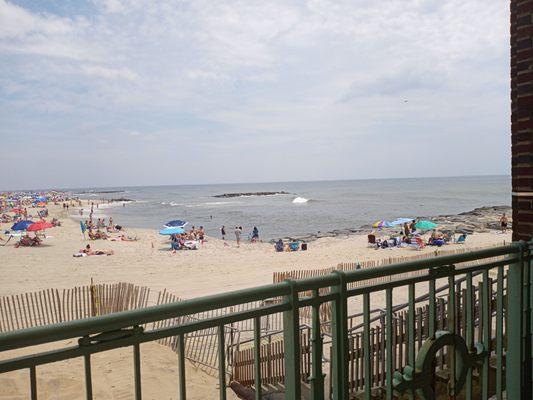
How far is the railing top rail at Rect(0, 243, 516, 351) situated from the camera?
1.45m

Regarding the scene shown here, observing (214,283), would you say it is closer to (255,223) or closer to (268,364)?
(268,364)

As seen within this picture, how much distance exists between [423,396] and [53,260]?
27807mm

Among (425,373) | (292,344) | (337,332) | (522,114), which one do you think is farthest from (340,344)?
(522,114)

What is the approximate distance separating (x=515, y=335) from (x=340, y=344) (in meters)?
1.67

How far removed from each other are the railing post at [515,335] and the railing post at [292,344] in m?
1.80

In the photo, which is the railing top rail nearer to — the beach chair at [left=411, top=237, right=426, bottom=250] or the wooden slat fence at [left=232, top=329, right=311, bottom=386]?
the wooden slat fence at [left=232, top=329, right=311, bottom=386]

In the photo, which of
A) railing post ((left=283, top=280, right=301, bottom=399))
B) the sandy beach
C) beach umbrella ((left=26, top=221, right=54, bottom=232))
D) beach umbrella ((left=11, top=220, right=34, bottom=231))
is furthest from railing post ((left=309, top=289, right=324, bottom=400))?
beach umbrella ((left=11, top=220, right=34, bottom=231))

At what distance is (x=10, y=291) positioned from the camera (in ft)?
56.3

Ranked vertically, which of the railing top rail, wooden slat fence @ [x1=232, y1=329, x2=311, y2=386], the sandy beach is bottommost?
the sandy beach

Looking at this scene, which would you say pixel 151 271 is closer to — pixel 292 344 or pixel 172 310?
pixel 292 344

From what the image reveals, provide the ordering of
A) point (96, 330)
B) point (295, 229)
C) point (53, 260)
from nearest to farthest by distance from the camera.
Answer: point (96, 330) < point (53, 260) < point (295, 229)

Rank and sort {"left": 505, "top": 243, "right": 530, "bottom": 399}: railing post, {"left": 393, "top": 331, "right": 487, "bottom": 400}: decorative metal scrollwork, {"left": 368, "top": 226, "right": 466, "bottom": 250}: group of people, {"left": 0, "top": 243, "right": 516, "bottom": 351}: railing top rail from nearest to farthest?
{"left": 0, "top": 243, "right": 516, "bottom": 351}: railing top rail → {"left": 393, "top": 331, "right": 487, "bottom": 400}: decorative metal scrollwork → {"left": 505, "top": 243, "right": 530, "bottom": 399}: railing post → {"left": 368, "top": 226, "right": 466, "bottom": 250}: group of people

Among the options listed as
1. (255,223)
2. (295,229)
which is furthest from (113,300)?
(255,223)

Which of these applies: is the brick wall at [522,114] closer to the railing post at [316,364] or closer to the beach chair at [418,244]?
the railing post at [316,364]
